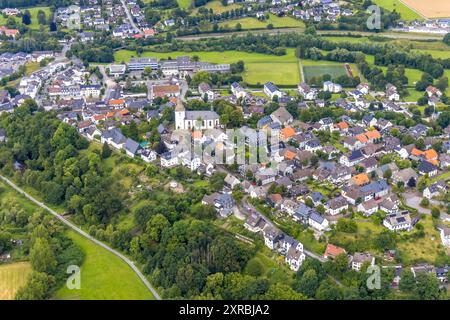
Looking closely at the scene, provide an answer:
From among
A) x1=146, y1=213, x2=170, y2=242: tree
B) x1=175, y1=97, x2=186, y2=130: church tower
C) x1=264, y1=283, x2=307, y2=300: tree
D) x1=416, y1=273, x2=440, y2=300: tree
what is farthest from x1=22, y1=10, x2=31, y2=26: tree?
x1=416, y1=273, x2=440, y2=300: tree

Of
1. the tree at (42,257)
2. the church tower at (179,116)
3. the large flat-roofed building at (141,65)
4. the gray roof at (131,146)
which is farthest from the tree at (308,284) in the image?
the large flat-roofed building at (141,65)

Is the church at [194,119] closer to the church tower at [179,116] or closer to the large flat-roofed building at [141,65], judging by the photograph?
the church tower at [179,116]

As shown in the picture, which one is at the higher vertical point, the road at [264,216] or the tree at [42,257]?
the tree at [42,257]

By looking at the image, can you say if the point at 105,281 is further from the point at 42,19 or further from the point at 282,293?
the point at 42,19

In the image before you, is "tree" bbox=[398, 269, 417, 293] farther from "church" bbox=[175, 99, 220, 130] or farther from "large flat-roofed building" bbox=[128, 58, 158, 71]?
"large flat-roofed building" bbox=[128, 58, 158, 71]

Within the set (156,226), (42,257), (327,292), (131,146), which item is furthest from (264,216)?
(42,257)

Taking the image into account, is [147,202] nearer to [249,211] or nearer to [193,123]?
[249,211]
